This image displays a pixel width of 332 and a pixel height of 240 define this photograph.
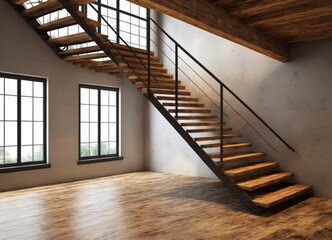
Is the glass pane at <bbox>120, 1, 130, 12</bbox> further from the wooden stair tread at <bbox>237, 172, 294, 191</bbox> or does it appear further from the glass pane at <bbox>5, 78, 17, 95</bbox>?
the wooden stair tread at <bbox>237, 172, 294, 191</bbox>

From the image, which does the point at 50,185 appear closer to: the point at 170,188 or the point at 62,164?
the point at 62,164

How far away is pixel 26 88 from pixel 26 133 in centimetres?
83

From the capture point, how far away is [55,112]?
6770 millimetres

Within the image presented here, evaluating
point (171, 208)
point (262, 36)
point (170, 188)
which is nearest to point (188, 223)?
Result: point (171, 208)

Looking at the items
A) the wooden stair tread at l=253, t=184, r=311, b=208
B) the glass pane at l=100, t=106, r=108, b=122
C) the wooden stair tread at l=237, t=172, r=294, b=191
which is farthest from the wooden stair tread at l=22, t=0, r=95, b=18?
the wooden stair tread at l=253, t=184, r=311, b=208

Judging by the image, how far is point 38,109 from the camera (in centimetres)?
658

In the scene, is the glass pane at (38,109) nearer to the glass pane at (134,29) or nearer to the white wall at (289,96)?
the glass pane at (134,29)

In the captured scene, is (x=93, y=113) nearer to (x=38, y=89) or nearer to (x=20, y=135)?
(x=38, y=89)

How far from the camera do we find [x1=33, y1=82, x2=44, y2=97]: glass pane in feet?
21.4

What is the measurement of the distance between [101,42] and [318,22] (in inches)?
126

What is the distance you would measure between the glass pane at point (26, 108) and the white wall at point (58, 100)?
0.38 metres

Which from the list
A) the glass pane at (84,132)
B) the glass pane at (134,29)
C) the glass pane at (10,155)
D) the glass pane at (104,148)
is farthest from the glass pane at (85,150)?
the glass pane at (134,29)

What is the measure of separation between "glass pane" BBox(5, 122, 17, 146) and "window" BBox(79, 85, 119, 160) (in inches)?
57.2

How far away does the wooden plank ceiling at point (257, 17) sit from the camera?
3.68 metres
